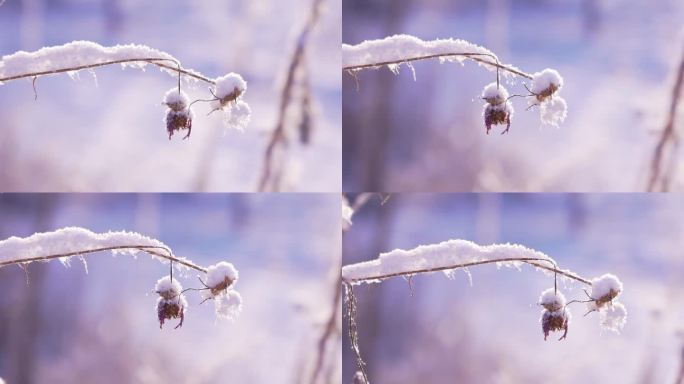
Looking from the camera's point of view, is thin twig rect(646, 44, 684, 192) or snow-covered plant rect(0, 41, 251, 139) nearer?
snow-covered plant rect(0, 41, 251, 139)

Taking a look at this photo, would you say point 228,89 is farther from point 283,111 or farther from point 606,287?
point 606,287

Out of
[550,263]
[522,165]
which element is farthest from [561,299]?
[522,165]

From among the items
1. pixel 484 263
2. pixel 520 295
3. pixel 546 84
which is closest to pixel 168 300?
pixel 484 263

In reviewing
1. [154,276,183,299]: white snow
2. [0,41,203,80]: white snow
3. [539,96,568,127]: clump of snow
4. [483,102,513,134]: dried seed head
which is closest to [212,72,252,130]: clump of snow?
[0,41,203,80]: white snow

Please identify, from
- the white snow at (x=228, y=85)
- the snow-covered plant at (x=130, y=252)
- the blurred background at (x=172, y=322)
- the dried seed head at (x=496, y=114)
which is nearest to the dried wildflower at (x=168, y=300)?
the snow-covered plant at (x=130, y=252)

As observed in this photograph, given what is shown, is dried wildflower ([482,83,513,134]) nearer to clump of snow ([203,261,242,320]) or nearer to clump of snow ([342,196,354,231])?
clump of snow ([342,196,354,231])

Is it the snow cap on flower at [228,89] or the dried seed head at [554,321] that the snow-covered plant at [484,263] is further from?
the snow cap on flower at [228,89]
